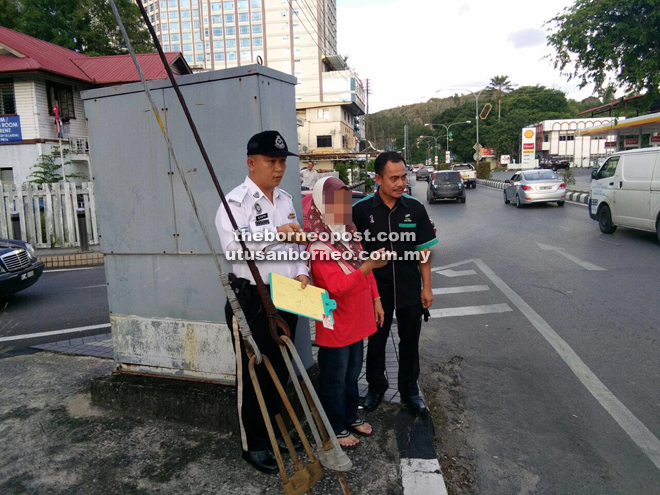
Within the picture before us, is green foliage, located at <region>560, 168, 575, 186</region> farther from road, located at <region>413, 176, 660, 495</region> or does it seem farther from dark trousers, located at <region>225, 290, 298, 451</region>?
dark trousers, located at <region>225, 290, 298, 451</region>

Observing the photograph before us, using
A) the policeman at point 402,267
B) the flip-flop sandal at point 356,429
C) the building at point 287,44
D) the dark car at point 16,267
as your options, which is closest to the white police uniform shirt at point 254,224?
the policeman at point 402,267

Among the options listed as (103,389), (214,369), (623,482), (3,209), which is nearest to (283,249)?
(214,369)

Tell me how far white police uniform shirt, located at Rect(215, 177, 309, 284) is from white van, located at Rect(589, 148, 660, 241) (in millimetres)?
9719

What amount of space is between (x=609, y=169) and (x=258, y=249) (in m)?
11.4

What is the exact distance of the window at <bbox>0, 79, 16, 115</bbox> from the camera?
77.7 feet

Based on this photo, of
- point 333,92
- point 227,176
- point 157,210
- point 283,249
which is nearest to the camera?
point 283,249

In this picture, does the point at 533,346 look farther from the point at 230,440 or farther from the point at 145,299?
the point at 145,299

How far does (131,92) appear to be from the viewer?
137 inches

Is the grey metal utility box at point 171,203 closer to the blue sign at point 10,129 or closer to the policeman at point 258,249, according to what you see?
the policeman at point 258,249

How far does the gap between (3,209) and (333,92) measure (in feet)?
242

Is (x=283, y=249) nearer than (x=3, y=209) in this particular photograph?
Yes

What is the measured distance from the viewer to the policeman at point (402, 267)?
350cm

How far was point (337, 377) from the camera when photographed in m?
3.08

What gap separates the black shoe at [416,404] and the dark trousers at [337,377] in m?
0.57
